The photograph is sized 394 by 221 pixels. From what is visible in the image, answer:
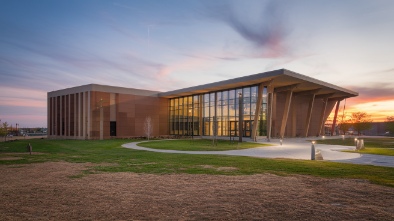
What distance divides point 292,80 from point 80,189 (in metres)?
36.0

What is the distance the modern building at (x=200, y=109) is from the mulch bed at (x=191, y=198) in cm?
2874

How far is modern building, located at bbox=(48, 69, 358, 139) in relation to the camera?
41.3 meters

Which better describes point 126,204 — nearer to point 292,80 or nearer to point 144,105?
point 292,80

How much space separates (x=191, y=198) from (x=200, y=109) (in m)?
43.7

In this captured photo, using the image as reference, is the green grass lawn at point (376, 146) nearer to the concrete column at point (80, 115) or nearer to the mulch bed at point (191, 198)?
the mulch bed at point (191, 198)

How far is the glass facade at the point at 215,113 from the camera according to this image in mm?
41562

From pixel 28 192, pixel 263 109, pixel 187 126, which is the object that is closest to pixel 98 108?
pixel 187 126

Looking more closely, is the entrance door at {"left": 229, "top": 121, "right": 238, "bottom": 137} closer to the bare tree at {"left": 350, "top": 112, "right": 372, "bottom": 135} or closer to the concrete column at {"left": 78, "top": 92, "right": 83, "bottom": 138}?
the concrete column at {"left": 78, "top": 92, "right": 83, "bottom": 138}

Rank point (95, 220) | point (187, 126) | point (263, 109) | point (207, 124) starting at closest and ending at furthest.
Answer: point (95, 220), point (263, 109), point (207, 124), point (187, 126)

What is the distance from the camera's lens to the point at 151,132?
173 ft

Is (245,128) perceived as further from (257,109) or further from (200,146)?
(200,146)

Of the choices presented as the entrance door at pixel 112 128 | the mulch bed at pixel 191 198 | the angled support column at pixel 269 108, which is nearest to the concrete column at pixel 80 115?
the entrance door at pixel 112 128

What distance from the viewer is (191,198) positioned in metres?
7.67

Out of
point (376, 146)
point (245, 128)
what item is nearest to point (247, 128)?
point (245, 128)
